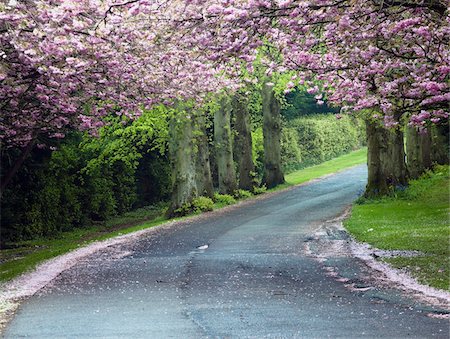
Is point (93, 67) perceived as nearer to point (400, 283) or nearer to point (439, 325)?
point (400, 283)

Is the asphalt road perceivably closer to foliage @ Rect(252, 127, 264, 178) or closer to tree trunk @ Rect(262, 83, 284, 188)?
tree trunk @ Rect(262, 83, 284, 188)

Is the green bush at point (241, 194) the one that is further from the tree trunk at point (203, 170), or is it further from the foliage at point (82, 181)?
the foliage at point (82, 181)

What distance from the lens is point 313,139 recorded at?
58594 millimetres

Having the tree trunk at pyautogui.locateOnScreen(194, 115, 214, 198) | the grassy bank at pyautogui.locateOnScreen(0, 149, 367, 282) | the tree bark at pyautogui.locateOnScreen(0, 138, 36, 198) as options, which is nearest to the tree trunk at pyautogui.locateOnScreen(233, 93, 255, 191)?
the grassy bank at pyautogui.locateOnScreen(0, 149, 367, 282)

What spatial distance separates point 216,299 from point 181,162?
18372 mm

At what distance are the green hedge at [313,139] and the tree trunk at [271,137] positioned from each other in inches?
420

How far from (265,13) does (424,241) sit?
325 inches

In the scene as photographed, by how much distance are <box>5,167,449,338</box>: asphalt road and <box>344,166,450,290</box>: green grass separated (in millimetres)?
1224

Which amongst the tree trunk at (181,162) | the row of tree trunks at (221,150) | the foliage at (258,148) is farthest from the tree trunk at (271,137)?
the tree trunk at (181,162)

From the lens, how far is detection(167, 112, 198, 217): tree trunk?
2880 cm

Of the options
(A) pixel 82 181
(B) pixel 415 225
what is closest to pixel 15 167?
(A) pixel 82 181

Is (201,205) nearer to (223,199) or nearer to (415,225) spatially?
(223,199)

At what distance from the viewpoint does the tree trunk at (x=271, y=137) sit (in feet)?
134

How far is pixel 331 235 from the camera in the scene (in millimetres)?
19797
